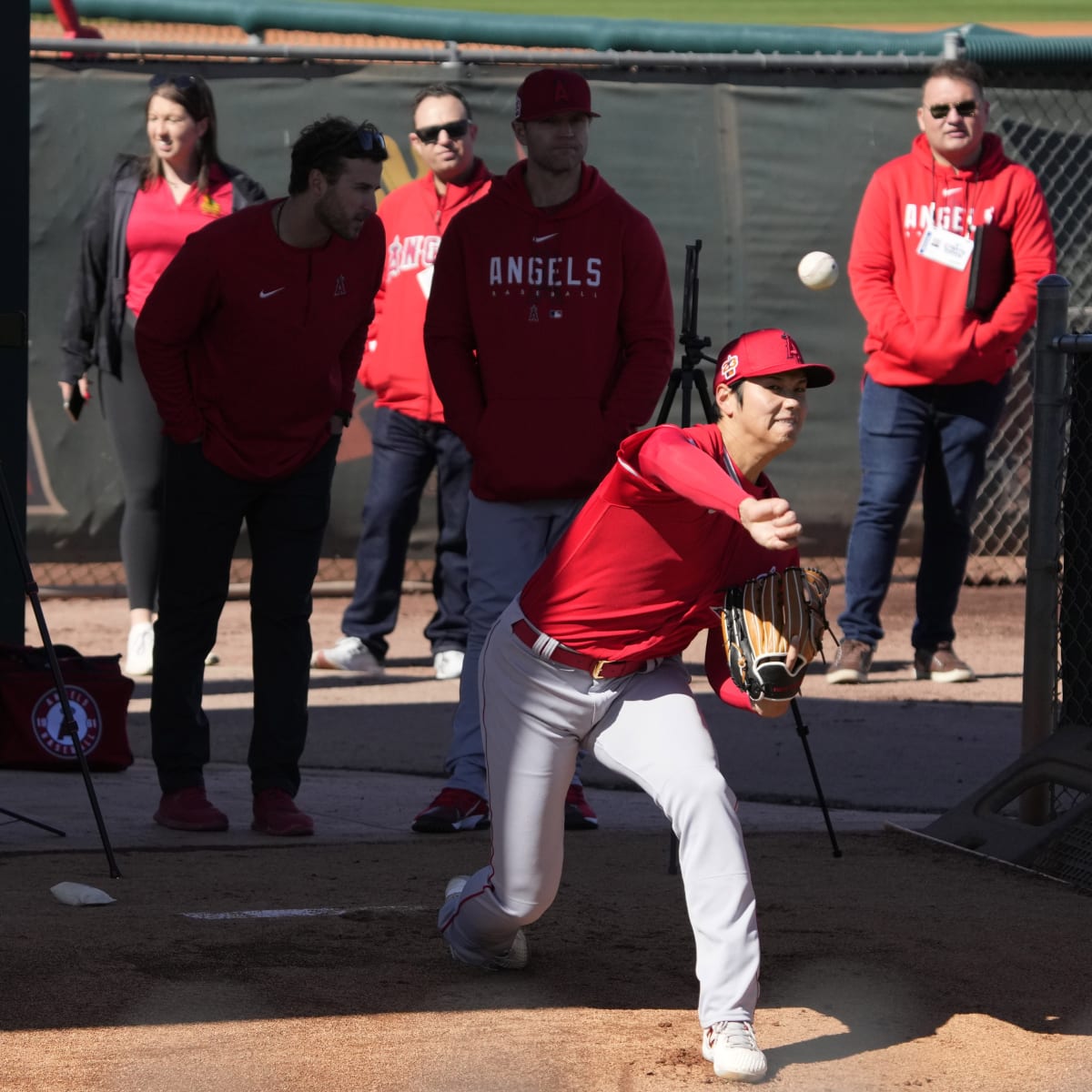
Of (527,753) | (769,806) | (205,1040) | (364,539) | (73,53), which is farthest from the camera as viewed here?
(73,53)

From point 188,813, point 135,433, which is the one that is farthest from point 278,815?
point 135,433

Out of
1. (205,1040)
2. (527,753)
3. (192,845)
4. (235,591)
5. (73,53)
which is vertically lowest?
(235,591)

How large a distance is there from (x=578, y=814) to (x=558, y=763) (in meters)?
1.95

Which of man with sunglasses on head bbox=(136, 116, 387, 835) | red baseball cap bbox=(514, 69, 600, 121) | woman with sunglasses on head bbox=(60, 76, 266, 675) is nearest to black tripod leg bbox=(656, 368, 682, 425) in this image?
red baseball cap bbox=(514, 69, 600, 121)

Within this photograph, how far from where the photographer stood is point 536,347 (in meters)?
6.22

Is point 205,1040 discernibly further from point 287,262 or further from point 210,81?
point 210,81

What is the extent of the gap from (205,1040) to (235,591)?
6.72m

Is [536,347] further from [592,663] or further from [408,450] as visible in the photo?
[408,450]

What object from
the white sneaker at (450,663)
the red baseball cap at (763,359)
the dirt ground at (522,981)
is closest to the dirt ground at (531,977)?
the dirt ground at (522,981)

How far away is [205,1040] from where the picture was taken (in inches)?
166

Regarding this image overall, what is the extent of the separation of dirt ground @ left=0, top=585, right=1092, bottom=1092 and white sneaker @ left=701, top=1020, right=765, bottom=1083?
0.08 meters

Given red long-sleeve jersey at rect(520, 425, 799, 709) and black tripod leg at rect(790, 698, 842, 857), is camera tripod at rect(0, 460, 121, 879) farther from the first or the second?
black tripod leg at rect(790, 698, 842, 857)

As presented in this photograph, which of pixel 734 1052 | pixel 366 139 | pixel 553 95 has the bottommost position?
pixel 734 1052

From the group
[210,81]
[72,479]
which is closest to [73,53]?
[210,81]
